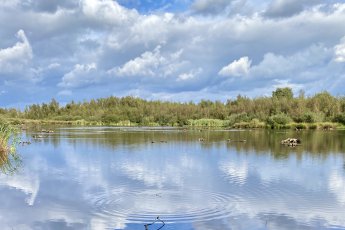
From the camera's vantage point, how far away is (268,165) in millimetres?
14938

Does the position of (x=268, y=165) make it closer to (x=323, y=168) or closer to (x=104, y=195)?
(x=323, y=168)

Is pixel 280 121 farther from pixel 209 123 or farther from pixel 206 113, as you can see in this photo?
pixel 206 113

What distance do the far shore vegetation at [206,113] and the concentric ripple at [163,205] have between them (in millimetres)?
20785

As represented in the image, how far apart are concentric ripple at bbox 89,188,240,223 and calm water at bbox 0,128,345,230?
18mm

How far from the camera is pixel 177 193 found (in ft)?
33.0

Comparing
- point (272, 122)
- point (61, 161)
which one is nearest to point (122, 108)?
point (272, 122)

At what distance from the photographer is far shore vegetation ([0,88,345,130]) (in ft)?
157

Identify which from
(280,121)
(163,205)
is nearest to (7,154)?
(163,205)

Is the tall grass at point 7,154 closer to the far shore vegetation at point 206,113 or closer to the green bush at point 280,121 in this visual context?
the far shore vegetation at point 206,113

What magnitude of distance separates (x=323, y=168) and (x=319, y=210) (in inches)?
246

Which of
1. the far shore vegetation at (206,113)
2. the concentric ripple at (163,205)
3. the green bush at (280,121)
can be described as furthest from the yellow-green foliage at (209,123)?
the concentric ripple at (163,205)

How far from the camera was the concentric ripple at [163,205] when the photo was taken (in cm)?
788

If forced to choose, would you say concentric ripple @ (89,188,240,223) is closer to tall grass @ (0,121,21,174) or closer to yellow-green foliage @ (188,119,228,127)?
tall grass @ (0,121,21,174)

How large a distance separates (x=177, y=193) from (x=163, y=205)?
1.28 metres
